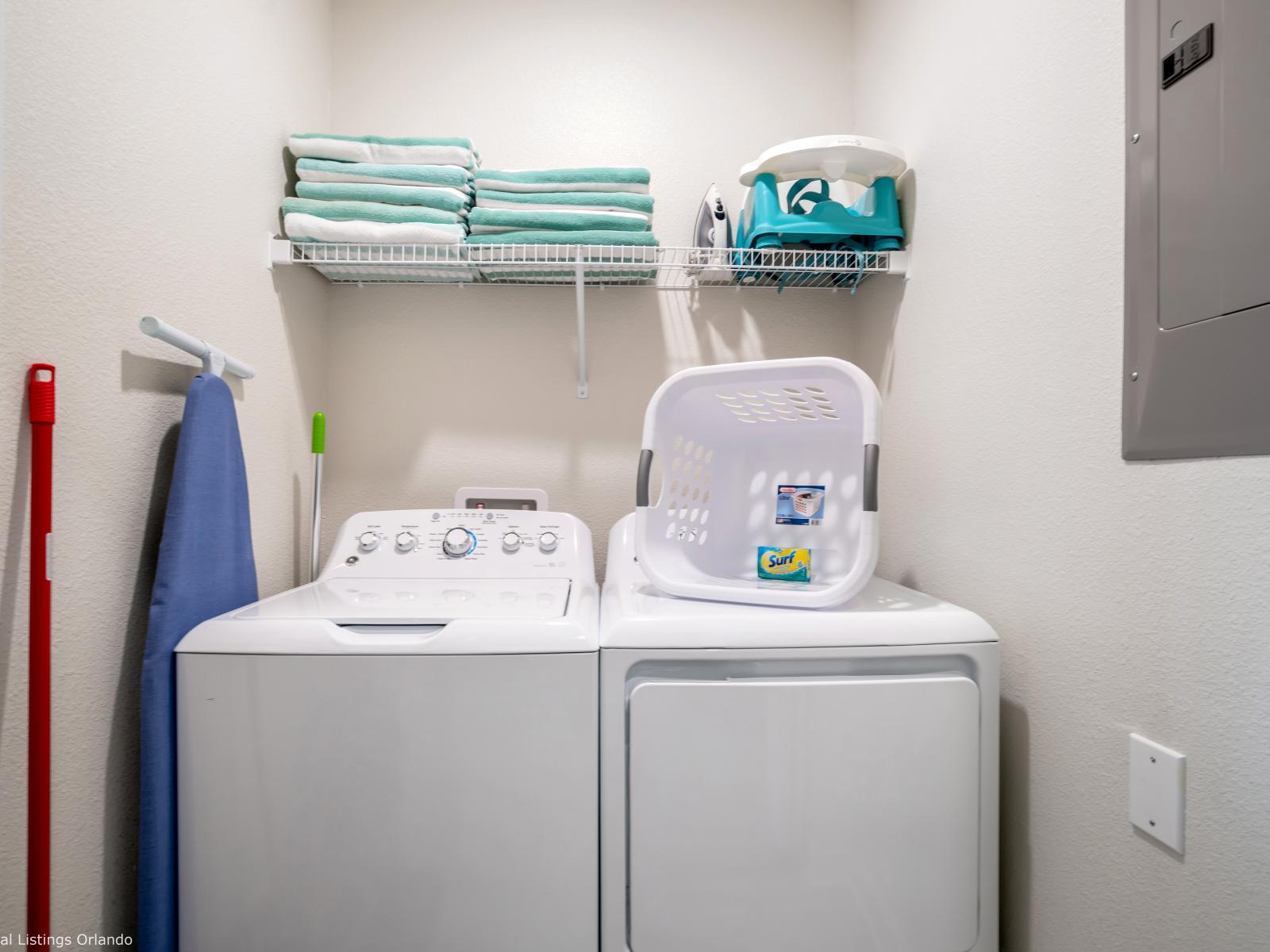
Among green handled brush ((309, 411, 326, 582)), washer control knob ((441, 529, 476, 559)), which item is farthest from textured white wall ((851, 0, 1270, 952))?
green handled brush ((309, 411, 326, 582))

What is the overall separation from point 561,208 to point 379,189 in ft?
1.27

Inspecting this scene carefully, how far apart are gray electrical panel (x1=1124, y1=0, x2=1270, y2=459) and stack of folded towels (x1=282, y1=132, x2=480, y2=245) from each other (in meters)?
1.18

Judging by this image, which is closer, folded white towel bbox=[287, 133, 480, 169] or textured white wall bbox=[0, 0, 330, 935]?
textured white wall bbox=[0, 0, 330, 935]

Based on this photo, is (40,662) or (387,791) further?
(387,791)

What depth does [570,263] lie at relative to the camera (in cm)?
149

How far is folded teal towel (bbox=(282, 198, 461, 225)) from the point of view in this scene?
56.2 inches

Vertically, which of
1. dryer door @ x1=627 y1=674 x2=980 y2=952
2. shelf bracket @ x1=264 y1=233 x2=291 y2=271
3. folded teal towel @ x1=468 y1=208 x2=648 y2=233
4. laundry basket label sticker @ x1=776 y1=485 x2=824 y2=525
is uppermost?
folded teal towel @ x1=468 y1=208 x2=648 y2=233

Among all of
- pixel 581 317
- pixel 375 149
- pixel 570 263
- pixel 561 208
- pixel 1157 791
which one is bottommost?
pixel 1157 791

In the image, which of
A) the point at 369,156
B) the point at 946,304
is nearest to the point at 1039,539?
the point at 946,304

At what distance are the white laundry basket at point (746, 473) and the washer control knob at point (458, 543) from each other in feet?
1.36

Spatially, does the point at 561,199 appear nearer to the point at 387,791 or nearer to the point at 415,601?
the point at 415,601

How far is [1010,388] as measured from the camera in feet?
3.51

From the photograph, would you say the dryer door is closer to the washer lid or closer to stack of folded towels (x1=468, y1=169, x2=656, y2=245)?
the washer lid

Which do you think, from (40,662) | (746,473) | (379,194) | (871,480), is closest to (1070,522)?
(871,480)
